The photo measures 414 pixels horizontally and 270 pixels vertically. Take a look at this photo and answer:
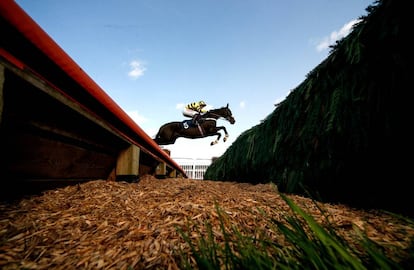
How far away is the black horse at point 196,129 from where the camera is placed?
60.6ft

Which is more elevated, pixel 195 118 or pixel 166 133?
pixel 195 118

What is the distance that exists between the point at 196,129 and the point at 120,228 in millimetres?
17281

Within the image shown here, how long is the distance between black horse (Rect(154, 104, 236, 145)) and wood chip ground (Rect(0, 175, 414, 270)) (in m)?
16.7

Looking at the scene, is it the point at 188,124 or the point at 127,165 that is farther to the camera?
the point at 188,124

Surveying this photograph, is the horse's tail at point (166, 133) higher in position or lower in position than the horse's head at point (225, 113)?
lower

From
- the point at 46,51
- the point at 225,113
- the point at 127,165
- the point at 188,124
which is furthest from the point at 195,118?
the point at 46,51

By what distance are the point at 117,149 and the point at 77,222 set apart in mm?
1605

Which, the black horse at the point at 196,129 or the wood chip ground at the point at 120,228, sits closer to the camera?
the wood chip ground at the point at 120,228

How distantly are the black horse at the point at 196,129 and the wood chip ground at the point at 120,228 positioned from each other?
16655 millimetres

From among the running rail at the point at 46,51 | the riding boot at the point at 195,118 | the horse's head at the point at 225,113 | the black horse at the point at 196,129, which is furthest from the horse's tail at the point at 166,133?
the running rail at the point at 46,51

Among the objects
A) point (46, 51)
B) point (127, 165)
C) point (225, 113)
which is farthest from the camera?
point (225, 113)

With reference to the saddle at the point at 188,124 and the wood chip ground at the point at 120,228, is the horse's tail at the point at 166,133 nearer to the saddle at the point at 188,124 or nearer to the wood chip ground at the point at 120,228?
the saddle at the point at 188,124

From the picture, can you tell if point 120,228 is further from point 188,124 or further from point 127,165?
point 188,124

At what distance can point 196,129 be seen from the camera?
60.8ft
